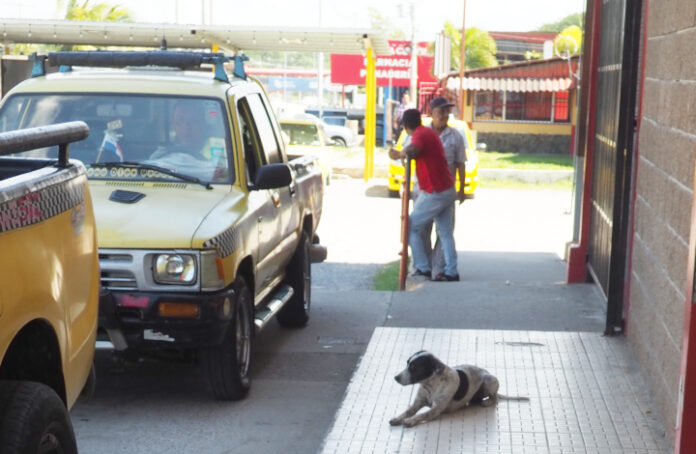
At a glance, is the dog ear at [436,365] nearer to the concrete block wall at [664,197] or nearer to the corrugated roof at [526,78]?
the concrete block wall at [664,197]

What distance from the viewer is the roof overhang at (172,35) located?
62.4ft

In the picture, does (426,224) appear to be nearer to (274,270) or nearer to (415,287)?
(415,287)

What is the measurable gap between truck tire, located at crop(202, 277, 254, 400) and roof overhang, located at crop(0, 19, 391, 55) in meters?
11.3

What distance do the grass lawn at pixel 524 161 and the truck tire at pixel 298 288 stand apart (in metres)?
21.6

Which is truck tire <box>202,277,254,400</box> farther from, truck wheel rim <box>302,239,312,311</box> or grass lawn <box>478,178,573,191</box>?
grass lawn <box>478,178,573,191</box>

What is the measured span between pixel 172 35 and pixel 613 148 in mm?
13359

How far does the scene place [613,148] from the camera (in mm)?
8516

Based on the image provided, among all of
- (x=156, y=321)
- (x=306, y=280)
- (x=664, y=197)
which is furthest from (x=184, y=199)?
(x=664, y=197)

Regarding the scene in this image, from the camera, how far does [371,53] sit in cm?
2494

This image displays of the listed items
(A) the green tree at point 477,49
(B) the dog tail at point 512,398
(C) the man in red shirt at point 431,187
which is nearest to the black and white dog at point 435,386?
(B) the dog tail at point 512,398

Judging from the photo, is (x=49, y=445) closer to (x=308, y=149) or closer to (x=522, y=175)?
(x=308, y=149)

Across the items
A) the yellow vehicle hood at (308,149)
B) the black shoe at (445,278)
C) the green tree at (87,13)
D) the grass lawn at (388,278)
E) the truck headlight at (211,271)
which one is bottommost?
the grass lawn at (388,278)

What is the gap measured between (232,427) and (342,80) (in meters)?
46.8

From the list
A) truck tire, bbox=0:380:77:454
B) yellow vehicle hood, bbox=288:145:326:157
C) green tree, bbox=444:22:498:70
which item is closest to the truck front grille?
truck tire, bbox=0:380:77:454
